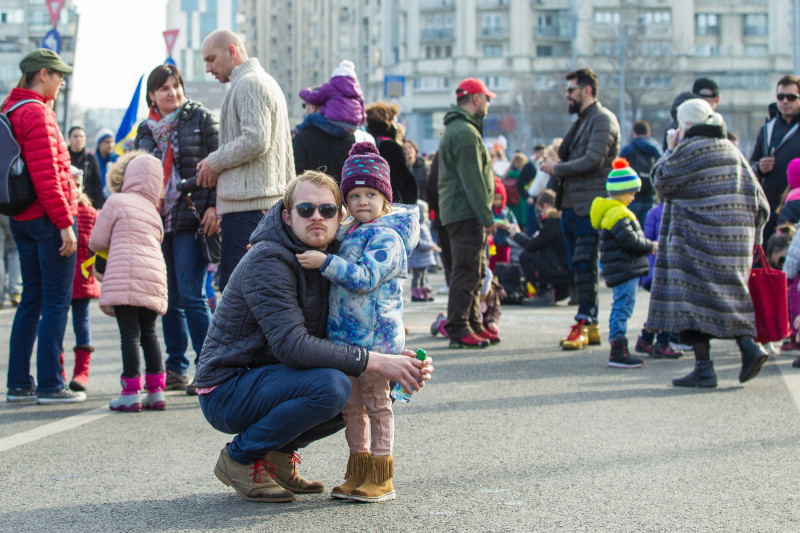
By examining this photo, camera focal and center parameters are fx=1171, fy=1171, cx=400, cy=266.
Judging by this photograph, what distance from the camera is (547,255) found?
45.1ft

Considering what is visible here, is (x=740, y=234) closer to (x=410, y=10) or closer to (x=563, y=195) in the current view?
(x=563, y=195)

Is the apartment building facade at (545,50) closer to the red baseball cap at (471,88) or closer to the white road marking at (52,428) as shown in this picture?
the red baseball cap at (471,88)

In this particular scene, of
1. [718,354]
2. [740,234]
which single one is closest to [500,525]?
[740,234]

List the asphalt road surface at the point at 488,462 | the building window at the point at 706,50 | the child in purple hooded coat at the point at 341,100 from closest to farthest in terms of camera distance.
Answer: the asphalt road surface at the point at 488,462 → the child in purple hooded coat at the point at 341,100 → the building window at the point at 706,50

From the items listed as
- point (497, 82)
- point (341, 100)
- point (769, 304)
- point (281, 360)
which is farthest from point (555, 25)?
point (281, 360)

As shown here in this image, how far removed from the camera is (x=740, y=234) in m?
7.64

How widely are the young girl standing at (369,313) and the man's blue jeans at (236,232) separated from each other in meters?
2.34

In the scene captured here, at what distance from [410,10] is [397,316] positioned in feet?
355

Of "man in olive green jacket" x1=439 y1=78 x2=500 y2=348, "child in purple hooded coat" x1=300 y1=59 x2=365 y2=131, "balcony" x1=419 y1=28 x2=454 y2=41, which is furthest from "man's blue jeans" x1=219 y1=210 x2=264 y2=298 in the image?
"balcony" x1=419 y1=28 x2=454 y2=41

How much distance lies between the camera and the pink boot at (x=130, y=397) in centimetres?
684

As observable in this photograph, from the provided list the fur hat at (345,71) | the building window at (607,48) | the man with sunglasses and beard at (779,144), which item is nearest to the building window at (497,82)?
the building window at (607,48)

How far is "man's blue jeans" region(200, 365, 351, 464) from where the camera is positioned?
4.42 meters

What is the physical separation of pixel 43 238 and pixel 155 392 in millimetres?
1217

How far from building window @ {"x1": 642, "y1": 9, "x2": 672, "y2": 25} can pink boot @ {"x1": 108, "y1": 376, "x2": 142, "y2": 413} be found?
102 m
